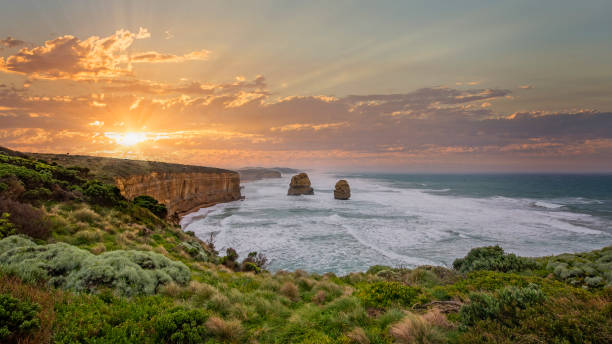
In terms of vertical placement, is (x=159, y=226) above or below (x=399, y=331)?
below

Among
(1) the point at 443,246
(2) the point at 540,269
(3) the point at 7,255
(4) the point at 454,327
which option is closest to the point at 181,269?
(3) the point at 7,255

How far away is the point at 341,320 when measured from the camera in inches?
239

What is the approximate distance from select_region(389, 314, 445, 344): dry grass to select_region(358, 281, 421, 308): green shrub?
219 centimetres

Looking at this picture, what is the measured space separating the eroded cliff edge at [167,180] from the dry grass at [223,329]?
1109 inches

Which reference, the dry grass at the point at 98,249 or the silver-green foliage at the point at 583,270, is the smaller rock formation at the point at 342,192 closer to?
the silver-green foliage at the point at 583,270

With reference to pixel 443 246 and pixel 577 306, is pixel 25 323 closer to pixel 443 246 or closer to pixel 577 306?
pixel 577 306

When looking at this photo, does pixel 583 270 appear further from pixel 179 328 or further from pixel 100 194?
pixel 100 194

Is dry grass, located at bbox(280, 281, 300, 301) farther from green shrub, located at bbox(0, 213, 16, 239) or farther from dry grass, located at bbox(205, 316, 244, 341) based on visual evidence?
green shrub, located at bbox(0, 213, 16, 239)

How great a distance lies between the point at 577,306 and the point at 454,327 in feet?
6.71

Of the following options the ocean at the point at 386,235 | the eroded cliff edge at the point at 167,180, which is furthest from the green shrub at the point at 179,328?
the eroded cliff edge at the point at 167,180

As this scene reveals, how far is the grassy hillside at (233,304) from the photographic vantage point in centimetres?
426

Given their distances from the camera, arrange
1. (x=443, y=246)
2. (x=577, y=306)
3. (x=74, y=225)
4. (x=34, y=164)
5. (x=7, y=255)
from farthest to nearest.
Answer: (x=443, y=246) < (x=34, y=164) < (x=74, y=225) < (x=7, y=255) < (x=577, y=306)

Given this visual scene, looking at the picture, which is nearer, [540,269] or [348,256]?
[540,269]

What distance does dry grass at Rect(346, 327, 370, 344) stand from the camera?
4.99m
